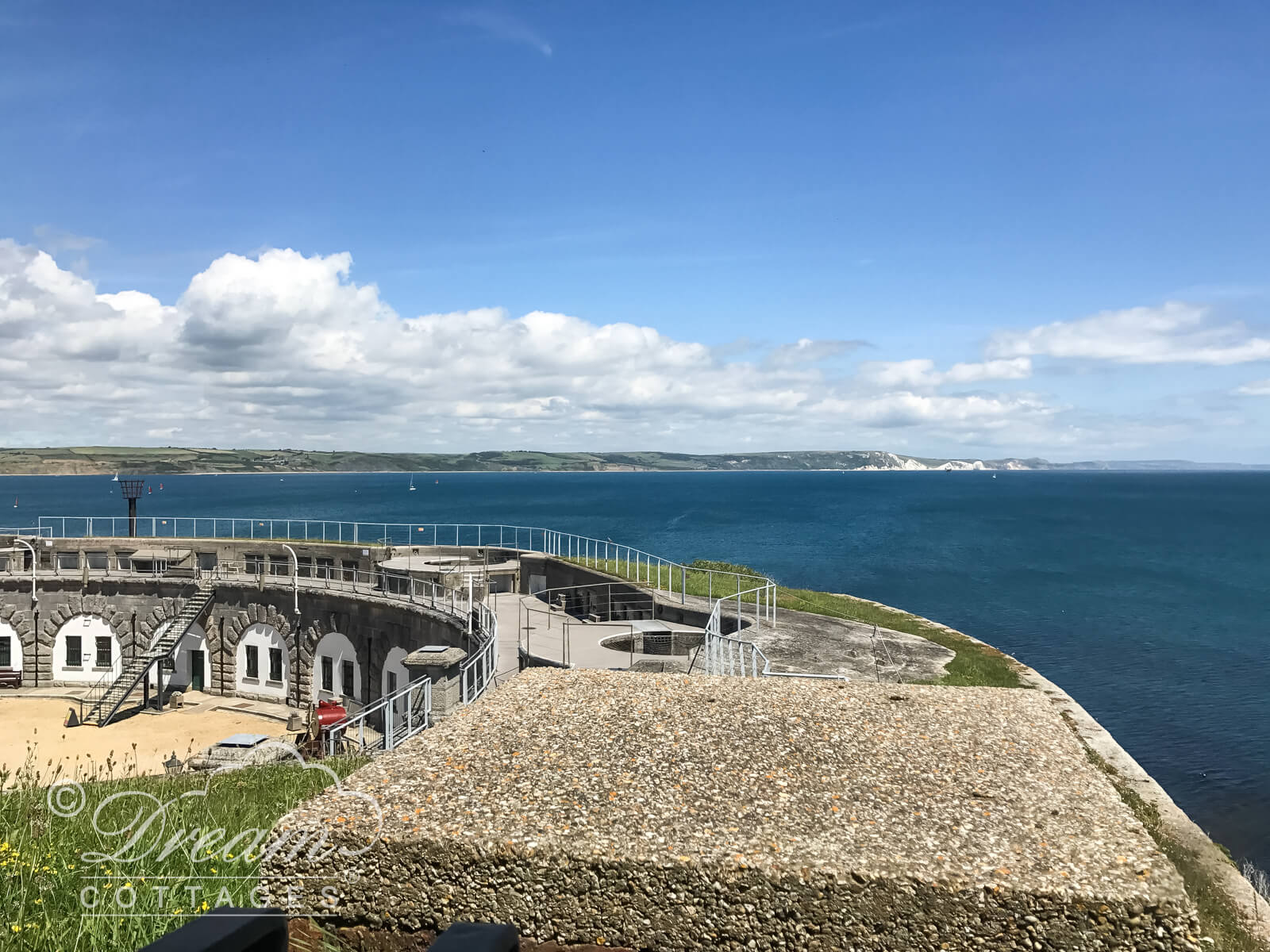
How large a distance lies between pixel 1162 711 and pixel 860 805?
92.3 feet

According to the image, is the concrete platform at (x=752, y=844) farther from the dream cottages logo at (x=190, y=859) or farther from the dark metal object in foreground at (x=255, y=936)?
the dark metal object in foreground at (x=255, y=936)

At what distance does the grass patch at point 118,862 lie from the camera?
5512 millimetres

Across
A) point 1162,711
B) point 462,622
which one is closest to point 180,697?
point 462,622

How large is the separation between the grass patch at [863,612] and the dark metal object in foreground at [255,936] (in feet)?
49.7

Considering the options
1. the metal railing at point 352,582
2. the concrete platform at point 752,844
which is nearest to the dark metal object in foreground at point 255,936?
the concrete platform at point 752,844

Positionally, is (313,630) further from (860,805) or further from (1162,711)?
(1162,711)

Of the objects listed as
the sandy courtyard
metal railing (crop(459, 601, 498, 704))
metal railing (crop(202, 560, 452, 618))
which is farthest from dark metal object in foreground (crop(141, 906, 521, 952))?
the sandy courtyard

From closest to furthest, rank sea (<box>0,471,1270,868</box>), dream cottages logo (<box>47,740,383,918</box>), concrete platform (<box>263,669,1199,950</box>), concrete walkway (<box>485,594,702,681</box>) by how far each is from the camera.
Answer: dream cottages logo (<box>47,740,383,918</box>), concrete platform (<box>263,669,1199,950</box>), concrete walkway (<box>485,594,702,681</box>), sea (<box>0,471,1270,868</box>)

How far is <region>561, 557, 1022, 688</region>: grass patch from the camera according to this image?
17500mm

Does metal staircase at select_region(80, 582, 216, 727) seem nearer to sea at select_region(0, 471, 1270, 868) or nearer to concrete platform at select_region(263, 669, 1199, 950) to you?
concrete platform at select_region(263, 669, 1199, 950)

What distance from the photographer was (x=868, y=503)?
17425cm

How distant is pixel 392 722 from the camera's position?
13.9 m

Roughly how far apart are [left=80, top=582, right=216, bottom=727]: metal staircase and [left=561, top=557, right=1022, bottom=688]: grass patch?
618 inches

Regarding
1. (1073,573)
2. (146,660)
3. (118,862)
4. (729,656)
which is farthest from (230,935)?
(1073,573)
